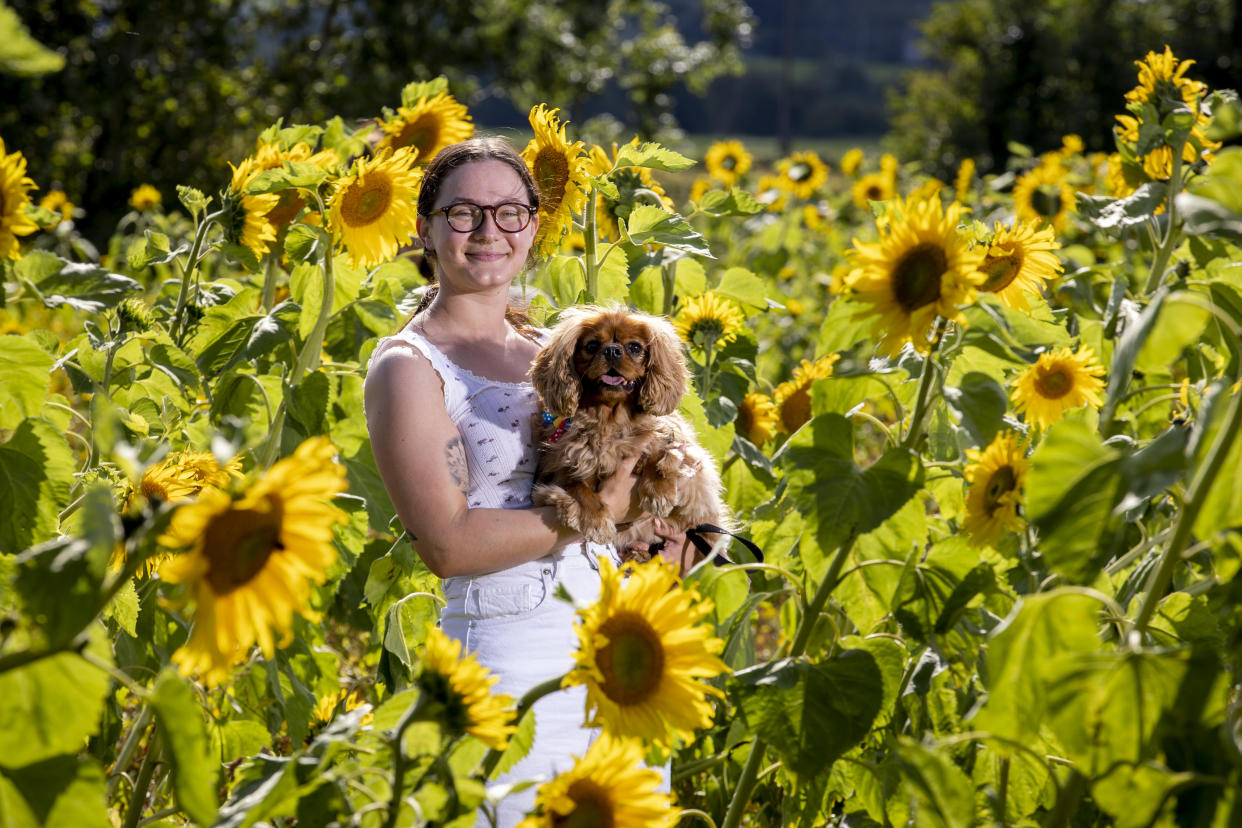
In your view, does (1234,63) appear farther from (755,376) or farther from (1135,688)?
(1135,688)

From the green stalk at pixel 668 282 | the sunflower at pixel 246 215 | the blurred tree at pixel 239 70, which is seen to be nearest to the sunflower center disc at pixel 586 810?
the sunflower at pixel 246 215

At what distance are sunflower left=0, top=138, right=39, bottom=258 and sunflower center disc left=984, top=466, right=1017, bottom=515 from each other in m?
1.90

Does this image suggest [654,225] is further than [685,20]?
No

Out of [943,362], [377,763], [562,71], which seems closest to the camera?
[377,763]

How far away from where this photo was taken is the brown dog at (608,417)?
2338 millimetres

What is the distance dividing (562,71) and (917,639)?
19499 millimetres

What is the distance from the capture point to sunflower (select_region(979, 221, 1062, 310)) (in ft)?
7.30

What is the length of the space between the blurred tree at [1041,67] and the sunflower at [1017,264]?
19.6 m

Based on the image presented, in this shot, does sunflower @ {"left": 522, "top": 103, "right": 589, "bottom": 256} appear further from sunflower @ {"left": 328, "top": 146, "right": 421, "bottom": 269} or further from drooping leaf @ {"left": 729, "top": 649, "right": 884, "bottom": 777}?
drooping leaf @ {"left": 729, "top": 649, "right": 884, "bottom": 777}

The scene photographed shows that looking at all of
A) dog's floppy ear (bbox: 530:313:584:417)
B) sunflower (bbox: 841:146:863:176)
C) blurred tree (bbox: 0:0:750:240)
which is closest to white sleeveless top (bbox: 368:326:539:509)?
dog's floppy ear (bbox: 530:313:584:417)

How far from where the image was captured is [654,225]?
2.71m

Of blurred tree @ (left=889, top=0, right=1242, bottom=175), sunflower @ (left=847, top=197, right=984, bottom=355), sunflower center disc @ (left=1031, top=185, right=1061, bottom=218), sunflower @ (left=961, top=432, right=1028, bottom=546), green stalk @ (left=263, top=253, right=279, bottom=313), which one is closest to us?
sunflower @ (left=847, top=197, right=984, bottom=355)

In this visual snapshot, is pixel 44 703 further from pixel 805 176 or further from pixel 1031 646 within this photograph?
pixel 805 176

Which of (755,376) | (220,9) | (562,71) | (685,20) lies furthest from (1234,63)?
(685,20)
